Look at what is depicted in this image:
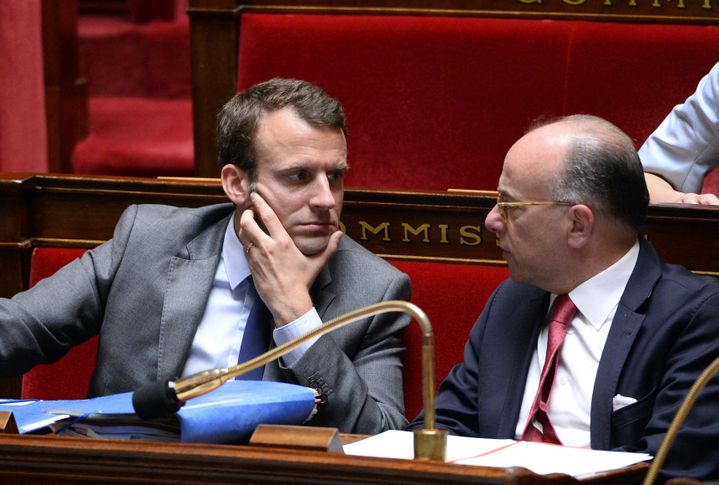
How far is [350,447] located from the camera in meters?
0.93

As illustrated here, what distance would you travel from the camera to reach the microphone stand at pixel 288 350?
0.80 m

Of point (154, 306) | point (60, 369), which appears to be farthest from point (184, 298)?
point (60, 369)

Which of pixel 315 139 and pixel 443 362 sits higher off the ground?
pixel 315 139

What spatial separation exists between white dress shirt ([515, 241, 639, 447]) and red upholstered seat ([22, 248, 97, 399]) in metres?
0.54

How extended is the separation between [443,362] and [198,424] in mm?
494

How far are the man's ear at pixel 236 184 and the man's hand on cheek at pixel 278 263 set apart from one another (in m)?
0.03

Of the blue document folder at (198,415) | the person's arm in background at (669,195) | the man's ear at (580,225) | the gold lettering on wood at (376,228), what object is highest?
the man's ear at (580,225)

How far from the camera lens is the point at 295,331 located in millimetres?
1180

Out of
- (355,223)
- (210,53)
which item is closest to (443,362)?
(355,223)

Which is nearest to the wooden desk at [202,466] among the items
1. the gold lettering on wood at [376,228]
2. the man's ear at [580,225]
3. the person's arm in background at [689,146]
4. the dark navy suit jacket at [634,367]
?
the dark navy suit jacket at [634,367]

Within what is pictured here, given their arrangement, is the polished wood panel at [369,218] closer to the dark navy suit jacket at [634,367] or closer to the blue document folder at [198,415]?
the dark navy suit jacket at [634,367]

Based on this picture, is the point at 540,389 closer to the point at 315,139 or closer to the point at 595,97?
the point at 315,139

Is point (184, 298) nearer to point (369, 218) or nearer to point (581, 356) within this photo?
point (369, 218)

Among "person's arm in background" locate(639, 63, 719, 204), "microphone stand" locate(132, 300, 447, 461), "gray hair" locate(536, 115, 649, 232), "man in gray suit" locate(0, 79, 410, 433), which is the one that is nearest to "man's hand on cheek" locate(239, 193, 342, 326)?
"man in gray suit" locate(0, 79, 410, 433)
